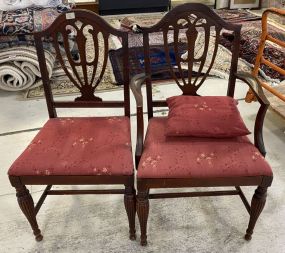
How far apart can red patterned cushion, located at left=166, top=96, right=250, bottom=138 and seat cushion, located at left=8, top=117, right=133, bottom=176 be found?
0.80 ft

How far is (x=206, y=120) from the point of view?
1365 mm

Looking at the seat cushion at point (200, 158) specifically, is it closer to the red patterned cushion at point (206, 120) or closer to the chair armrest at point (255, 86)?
the red patterned cushion at point (206, 120)

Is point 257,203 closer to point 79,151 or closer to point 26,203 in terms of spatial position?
point 79,151

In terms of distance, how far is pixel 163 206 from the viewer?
1.68m

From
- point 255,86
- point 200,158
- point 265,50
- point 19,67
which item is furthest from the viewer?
point 265,50

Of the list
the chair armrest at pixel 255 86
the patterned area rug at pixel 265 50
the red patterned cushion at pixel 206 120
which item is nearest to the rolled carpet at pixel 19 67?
the red patterned cushion at pixel 206 120

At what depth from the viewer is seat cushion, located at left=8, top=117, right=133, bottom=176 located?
1.26m

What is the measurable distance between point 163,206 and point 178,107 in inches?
22.6

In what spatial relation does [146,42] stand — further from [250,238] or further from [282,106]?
[282,106]

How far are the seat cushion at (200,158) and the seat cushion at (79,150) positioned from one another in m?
0.10

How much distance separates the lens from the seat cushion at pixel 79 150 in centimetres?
126

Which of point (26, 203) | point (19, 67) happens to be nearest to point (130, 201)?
point (26, 203)

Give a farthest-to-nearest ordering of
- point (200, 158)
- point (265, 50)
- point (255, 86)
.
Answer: point (265, 50)
point (255, 86)
point (200, 158)

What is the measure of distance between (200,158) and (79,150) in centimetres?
52
